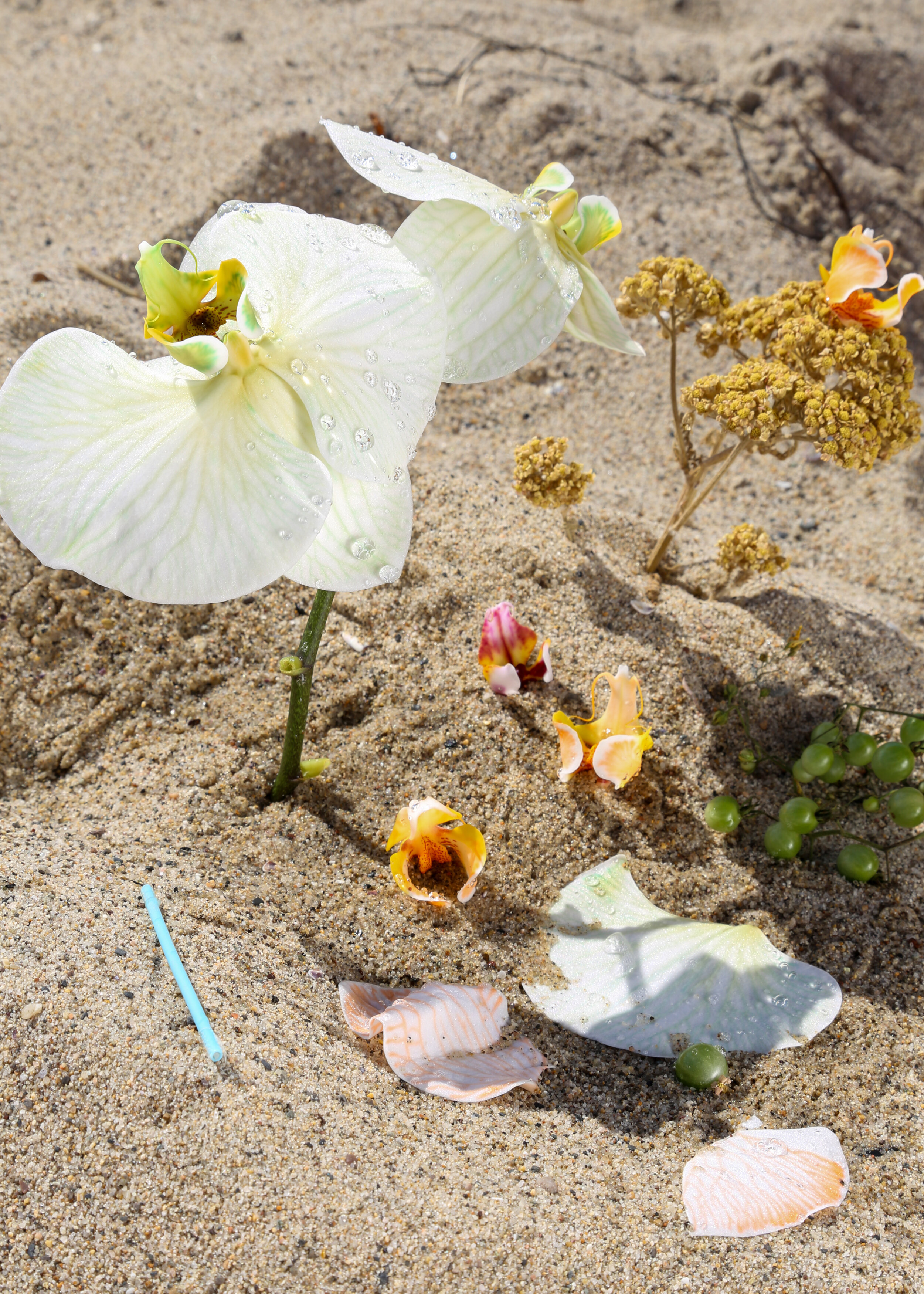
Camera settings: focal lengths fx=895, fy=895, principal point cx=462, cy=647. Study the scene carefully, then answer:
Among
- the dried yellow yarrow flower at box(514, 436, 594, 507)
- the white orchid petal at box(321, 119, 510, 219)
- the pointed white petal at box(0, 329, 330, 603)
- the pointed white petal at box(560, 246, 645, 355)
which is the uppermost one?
the white orchid petal at box(321, 119, 510, 219)

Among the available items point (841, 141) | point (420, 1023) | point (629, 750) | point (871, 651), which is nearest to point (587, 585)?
point (629, 750)

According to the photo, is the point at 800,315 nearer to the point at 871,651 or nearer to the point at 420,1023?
the point at 871,651

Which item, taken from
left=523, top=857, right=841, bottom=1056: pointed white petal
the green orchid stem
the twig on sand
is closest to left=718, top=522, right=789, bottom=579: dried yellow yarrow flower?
left=523, top=857, right=841, bottom=1056: pointed white petal

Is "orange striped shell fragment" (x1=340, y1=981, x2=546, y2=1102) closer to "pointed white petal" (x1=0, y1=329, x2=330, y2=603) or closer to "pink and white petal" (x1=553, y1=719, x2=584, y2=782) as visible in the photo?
"pink and white petal" (x1=553, y1=719, x2=584, y2=782)

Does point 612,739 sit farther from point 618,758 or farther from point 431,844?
point 431,844

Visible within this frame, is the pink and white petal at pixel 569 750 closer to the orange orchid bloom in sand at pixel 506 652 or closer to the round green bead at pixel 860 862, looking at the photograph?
the orange orchid bloom in sand at pixel 506 652

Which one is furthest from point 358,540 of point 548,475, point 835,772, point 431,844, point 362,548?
point 835,772
